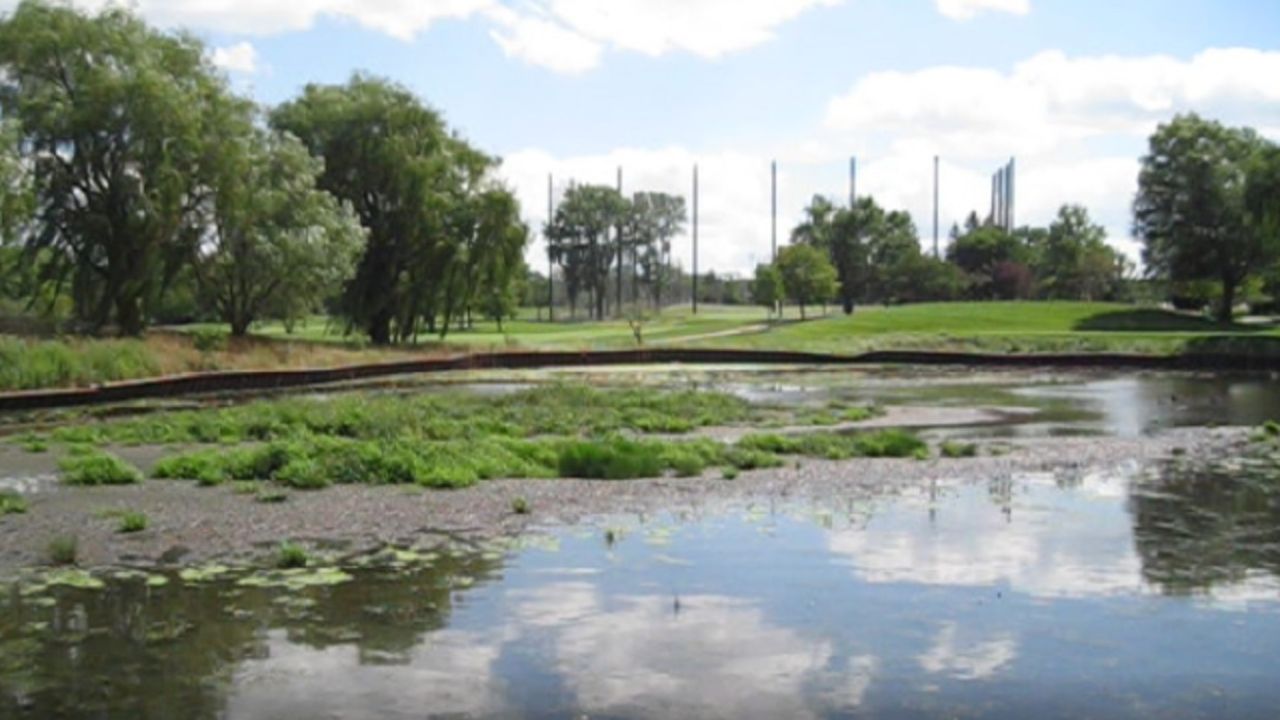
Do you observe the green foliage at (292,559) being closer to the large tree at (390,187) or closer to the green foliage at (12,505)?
the green foliage at (12,505)

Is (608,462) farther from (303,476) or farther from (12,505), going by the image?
(12,505)

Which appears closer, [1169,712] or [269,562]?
[1169,712]

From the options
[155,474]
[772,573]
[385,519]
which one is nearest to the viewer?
[772,573]

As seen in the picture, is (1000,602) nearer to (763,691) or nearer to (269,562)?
(763,691)

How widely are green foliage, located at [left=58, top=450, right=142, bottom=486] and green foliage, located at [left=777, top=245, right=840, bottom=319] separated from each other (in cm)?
7857

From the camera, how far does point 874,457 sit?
66.4ft

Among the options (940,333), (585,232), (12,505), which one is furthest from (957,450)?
(585,232)

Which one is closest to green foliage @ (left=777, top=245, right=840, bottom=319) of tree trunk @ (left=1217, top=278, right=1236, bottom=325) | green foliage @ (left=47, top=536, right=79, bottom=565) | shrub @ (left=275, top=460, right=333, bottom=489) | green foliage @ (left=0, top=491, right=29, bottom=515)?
tree trunk @ (left=1217, top=278, right=1236, bottom=325)

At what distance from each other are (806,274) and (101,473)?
79.9m

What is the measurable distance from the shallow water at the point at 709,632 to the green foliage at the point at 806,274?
266 ft

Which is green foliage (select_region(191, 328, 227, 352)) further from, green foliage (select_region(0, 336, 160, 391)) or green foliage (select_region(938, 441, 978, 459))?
green foliage (select_region(938, 441, 978, 459))

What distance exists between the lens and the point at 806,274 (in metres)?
94.4

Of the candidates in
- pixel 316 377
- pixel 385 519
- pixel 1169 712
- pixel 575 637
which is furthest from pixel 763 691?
pixel 316 377

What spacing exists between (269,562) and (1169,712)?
24.1 ft
